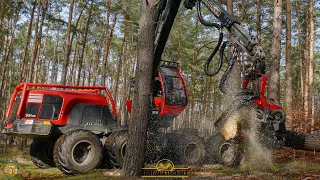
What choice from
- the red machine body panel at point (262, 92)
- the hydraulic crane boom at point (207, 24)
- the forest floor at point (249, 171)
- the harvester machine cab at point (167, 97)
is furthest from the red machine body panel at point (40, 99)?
the red machine body panel at point (262, 92)

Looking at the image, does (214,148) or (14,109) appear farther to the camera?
(214,148)

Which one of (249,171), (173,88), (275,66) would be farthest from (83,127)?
(275,66)

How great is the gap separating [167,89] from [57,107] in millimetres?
3203

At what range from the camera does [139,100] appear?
5.76 m

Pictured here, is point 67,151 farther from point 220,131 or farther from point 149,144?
point 220,131

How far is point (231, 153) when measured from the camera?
8336 mm

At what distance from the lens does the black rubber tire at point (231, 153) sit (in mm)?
8086

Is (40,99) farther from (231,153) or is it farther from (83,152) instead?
(231,153)

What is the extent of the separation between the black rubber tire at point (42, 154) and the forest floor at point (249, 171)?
0.29 m

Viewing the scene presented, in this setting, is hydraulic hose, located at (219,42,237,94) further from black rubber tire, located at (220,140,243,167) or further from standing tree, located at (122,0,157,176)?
standing tree, located at (122,0,157,176)

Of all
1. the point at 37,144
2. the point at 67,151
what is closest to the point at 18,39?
the point at 37,144

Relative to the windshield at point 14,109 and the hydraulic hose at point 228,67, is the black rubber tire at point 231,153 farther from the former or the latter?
the windshield at point 14,109

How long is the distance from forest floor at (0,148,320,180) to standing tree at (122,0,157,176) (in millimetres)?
408

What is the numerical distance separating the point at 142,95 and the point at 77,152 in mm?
2461
